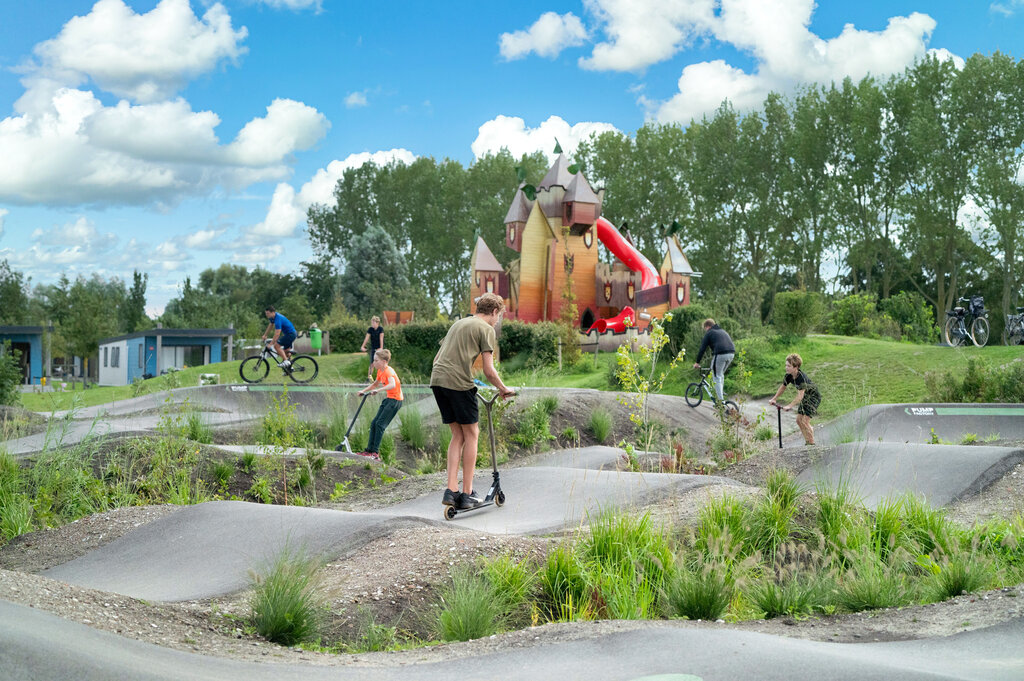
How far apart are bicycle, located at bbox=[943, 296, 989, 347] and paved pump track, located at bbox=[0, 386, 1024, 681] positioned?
39.0ft

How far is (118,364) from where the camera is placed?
4188cm

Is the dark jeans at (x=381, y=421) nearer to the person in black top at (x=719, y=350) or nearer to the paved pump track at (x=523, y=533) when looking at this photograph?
the paved pump track at (x=523, y=533)

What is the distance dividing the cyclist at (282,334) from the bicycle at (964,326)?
15965 millimetres

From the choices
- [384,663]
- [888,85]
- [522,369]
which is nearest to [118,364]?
[522,369]

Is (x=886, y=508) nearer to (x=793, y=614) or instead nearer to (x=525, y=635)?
(x=793, y=614)

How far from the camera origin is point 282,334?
18922mm

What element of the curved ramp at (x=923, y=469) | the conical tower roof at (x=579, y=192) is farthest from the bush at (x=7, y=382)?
the conical tower roof at (x=579, y=192)

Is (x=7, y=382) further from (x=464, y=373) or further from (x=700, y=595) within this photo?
A: (x=700, y=595)

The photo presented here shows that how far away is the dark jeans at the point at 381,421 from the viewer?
35.8ft

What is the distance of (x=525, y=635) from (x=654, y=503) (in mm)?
3301

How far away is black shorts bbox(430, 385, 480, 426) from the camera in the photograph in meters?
7.04

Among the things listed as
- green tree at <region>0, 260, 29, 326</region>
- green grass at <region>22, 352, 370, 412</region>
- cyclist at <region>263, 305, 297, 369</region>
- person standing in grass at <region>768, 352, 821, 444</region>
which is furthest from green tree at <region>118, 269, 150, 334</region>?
person standing in grass at <region>768, 352, 821, 444</region>

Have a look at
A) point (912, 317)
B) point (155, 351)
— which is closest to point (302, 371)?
point (155, 351)

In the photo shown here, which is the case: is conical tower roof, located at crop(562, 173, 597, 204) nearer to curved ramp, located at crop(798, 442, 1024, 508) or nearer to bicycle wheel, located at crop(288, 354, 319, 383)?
bicycle wheel, located at crop(288, 354, 319, 383)
